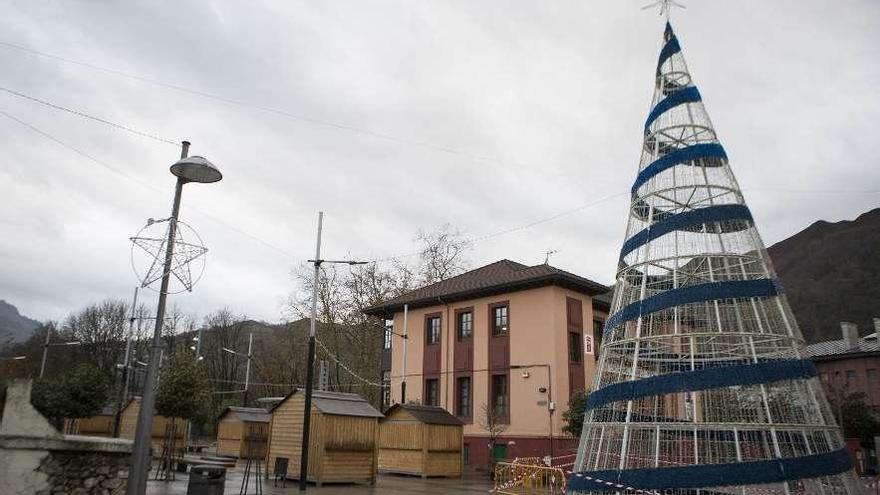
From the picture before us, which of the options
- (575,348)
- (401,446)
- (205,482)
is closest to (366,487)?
(401,446)

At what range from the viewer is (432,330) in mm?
34281

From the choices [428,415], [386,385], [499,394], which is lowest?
[428,415]

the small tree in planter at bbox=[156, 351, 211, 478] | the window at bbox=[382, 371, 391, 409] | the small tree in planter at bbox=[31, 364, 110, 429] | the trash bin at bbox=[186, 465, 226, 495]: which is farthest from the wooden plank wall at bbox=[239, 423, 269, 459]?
the trash bin at bbox=[186, 465, 226, 495]

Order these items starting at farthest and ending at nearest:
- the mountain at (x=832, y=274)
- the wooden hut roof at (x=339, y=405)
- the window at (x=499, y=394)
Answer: the mountain at (x=832, y=274), the window at (x=499, y=394), the wooden hut roof at (x=339, y=405)

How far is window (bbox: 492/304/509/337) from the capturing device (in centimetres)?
3073

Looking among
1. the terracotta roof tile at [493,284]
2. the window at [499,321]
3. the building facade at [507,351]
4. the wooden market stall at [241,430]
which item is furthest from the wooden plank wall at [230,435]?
the window at [499,321]

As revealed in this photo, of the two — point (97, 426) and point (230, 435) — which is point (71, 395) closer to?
point (97, 426)

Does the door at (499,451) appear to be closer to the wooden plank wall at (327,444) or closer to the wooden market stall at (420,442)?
the wooden market stall at (420,442)

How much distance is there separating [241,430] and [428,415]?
1400cm

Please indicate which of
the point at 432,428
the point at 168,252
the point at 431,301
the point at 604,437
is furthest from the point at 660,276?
the point at 431,301

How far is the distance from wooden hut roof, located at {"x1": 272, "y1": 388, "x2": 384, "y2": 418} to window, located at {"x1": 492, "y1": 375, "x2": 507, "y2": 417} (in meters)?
10.2

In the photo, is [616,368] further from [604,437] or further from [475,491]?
[475,491]

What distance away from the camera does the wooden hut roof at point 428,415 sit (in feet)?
76.7

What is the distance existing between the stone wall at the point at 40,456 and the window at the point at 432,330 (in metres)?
24.6
